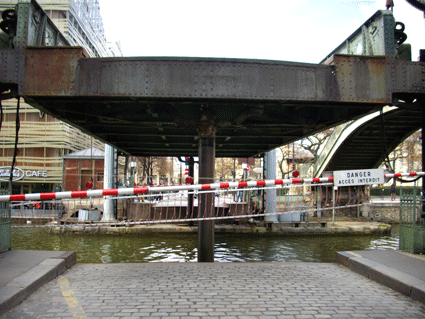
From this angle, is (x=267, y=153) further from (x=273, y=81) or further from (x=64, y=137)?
(x=64, y=137)

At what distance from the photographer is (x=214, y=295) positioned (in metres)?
5.41

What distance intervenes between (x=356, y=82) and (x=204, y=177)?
4.47 m

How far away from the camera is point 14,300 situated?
4820 mm

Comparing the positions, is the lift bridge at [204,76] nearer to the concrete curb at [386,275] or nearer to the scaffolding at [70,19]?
the concrete curb at [386,275]

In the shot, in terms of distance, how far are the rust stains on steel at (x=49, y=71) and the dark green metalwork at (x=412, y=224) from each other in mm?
7905

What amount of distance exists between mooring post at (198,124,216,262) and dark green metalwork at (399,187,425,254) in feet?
14.9

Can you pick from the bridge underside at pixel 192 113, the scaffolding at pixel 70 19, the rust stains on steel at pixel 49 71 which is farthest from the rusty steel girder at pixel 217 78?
the scaffolding at pixel 70 19

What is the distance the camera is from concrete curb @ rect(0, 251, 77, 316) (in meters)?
4.74

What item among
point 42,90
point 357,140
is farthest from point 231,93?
point 357,140

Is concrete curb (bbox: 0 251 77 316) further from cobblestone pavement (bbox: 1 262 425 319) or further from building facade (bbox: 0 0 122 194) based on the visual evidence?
building facade (bbox: 0 0 122 194)

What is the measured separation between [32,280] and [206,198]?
4.96 m

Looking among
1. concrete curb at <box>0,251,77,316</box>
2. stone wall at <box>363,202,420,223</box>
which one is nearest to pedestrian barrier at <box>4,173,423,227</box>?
concrete curb at <box>0,251,77,316</box>

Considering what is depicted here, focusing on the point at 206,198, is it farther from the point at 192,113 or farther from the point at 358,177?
the point at 358,177

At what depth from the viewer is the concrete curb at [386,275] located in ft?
17.5
